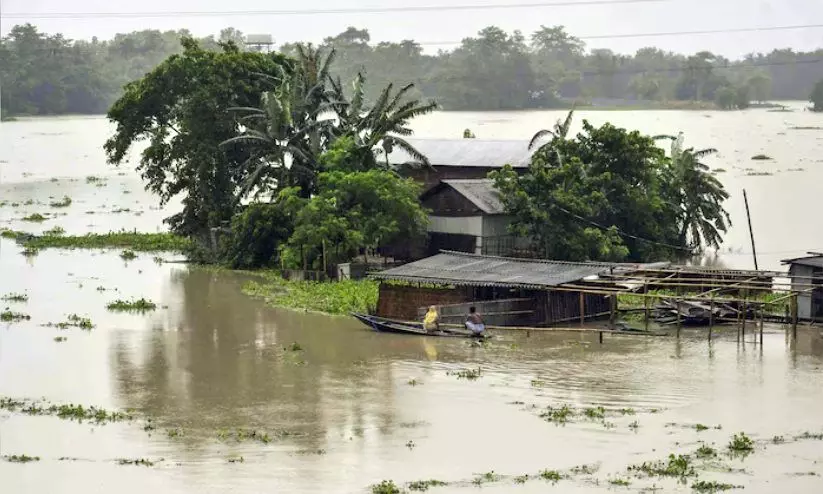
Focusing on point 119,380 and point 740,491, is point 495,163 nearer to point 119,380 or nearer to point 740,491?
point 119,380

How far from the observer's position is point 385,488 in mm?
14766

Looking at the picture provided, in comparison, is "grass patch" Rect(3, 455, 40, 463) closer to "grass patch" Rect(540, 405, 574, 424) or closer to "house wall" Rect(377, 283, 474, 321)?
"grass patch" Rect(540, 405, 574, 424)

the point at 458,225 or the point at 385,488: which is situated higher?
the point at 458,225

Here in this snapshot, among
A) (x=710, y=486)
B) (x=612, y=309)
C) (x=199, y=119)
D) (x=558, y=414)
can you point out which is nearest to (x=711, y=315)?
(x=612, y=309)

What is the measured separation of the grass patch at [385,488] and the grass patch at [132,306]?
41.5 ft

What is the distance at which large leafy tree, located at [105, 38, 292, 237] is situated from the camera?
3278cm

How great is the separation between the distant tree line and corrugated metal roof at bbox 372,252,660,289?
59.8 metres

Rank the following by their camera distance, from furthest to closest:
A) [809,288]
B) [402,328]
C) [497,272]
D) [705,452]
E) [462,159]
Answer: [462,159] < [497,272] < [402,328] < [809,288] < [705,452]

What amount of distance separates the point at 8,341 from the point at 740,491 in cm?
1369

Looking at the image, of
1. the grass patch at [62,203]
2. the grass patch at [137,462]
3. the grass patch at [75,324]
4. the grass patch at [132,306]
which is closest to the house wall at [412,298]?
the grass patch at [132,306]

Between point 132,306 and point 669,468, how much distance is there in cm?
1421

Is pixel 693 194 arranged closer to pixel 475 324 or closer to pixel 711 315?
pixel 711 315

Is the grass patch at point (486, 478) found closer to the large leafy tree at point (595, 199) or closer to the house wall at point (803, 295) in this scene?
the house wall at point (803, 295)

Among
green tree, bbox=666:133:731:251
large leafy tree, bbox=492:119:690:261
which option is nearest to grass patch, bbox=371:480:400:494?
large leafy tree, bbox=492:119:690:261
